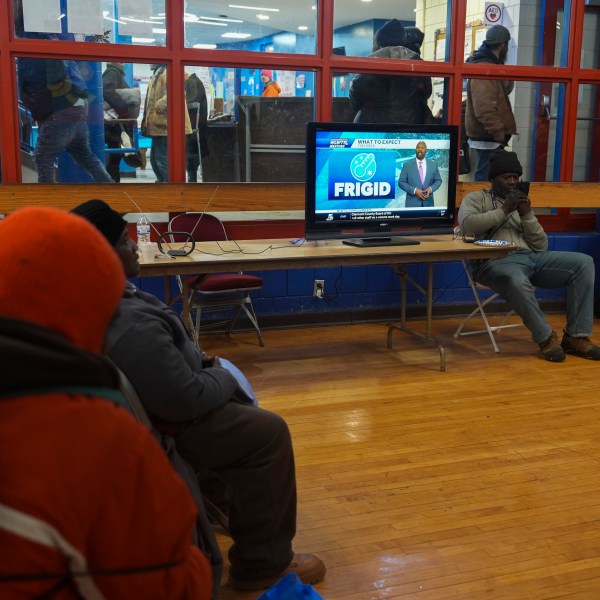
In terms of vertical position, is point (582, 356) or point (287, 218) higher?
point (287, 218)

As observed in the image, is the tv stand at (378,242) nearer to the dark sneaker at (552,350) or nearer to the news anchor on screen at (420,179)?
the news anchor on screen at (420,179)

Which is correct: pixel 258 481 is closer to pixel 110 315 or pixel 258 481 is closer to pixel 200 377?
pixel 200 377

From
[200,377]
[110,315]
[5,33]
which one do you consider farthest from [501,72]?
[110,315]

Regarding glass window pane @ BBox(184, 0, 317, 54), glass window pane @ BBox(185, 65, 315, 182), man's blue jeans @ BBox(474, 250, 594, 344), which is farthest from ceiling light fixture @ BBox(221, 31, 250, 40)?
man's blue jeans @ BBox(474, 250, 594, 344)

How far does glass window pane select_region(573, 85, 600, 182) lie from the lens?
5992mm

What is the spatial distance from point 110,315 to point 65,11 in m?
4.16

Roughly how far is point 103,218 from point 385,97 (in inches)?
146

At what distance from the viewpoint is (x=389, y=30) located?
523 centimetres

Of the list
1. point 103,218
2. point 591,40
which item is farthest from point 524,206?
point 103,218

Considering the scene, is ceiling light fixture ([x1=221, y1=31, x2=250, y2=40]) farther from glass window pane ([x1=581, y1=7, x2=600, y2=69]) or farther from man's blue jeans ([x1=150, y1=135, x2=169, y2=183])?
glass window pane ([x1=581, y1=7, x2=600, y2=69])

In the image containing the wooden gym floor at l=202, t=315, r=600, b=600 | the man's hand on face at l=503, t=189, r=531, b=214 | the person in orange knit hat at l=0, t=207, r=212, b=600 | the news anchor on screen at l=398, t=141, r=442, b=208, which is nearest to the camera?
the person in orange knit hat at l=0, t=207, r=212, b=600

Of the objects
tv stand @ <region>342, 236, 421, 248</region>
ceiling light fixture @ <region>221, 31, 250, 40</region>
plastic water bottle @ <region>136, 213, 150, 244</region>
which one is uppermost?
ceiling light fixture @ <region>221, 31, 250, 40</region>

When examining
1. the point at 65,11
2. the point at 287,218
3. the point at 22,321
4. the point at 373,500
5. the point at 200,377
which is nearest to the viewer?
the point at 22,321

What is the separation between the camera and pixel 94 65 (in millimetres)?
4660
